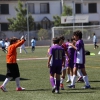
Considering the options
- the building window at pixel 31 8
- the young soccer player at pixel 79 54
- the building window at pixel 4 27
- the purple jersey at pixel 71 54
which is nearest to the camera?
the young soccer player at pixel 79 54

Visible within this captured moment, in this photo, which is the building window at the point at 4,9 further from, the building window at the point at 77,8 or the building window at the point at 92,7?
the building window at the point at 92,7

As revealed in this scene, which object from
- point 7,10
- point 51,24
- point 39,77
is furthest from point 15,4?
point 39,77

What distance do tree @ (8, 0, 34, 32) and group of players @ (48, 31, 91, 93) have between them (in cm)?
5460

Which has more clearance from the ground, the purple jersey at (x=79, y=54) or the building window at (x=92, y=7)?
the building window at (x=92, y=7)

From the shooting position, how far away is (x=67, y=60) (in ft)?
55.1

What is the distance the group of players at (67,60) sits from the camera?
1461cm

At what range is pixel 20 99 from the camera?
13.1 meters

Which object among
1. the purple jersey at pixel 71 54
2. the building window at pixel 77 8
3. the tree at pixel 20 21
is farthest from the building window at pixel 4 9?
the purple jersey at pixel 71 54

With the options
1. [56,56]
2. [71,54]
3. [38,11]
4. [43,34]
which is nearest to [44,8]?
[38,11]

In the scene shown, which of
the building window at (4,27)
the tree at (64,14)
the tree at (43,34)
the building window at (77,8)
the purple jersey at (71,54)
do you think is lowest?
the tree at (43,34)

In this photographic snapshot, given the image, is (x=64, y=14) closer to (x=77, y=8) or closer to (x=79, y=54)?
(x=77, y=8)

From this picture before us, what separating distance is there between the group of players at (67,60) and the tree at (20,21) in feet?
179

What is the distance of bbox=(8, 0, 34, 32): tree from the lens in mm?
71375

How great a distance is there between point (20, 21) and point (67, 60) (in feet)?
180
